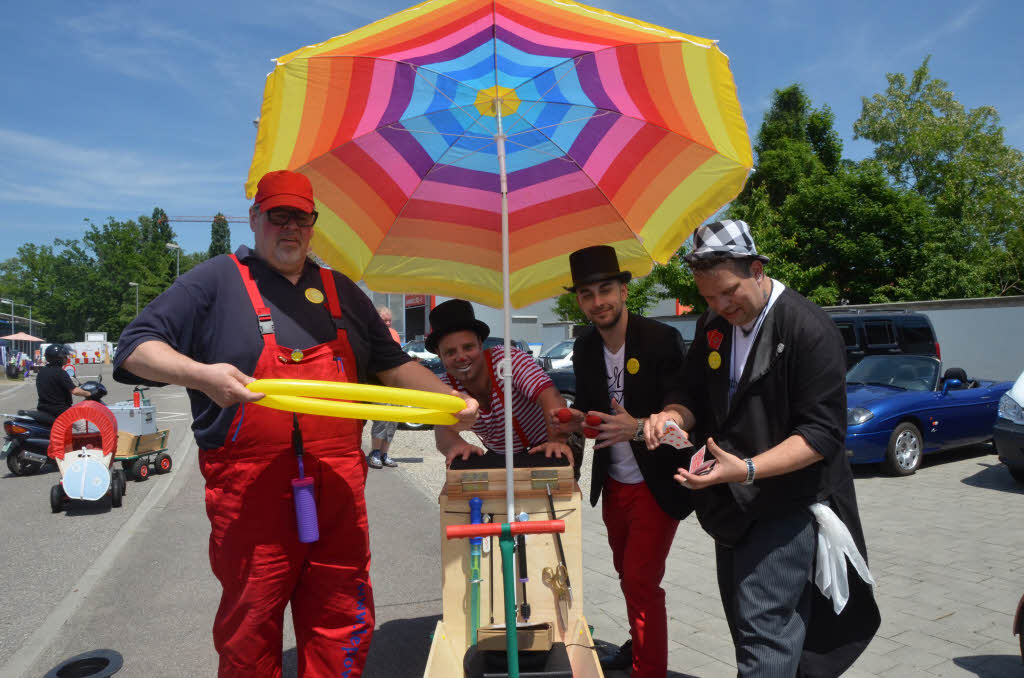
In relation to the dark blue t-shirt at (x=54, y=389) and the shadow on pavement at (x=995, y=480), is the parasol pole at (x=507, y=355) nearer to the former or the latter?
the shadow on pavement at (x=995, y=480)

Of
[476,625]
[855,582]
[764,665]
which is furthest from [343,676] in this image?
[855,582]

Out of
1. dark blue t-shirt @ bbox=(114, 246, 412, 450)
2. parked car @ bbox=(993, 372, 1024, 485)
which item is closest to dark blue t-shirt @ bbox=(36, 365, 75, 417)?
dark blue t-shirt @ bbox=(114, 246, 412, 450)

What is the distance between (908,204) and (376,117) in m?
29.7

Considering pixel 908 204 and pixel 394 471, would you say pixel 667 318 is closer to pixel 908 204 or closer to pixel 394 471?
pixel 908 204

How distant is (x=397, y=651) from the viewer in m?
4.20

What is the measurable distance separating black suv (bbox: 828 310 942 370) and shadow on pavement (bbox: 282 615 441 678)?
1191 cm

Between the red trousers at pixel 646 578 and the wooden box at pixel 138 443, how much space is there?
8416mm

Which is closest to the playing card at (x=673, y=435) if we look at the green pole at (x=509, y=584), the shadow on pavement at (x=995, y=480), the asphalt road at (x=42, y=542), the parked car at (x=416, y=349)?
the green pole at (x=509, y=584)

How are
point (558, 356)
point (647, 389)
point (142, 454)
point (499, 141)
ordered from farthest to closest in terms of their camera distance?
point (558, 356) → point (142, 454) → point (647, 389) → point (499, 141)

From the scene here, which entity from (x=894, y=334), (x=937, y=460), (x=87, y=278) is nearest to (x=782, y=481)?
(x=937, y=460)

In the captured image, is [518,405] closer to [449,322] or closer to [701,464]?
[449,322]

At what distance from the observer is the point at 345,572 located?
258 centimetres

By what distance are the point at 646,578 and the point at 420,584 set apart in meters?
2.71

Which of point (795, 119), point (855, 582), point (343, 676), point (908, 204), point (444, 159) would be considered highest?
point (795, 119)
